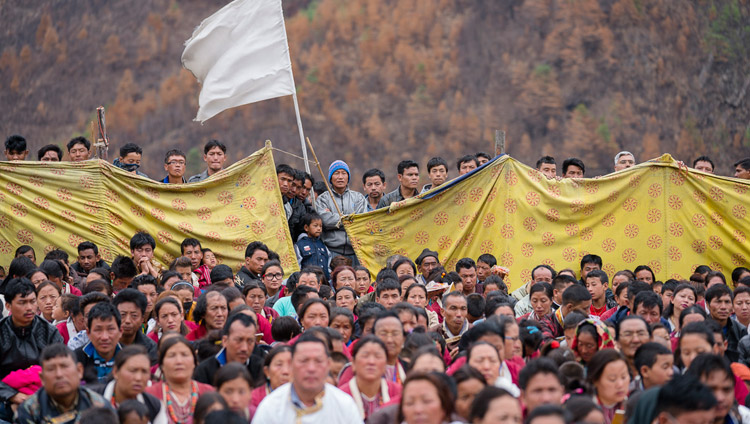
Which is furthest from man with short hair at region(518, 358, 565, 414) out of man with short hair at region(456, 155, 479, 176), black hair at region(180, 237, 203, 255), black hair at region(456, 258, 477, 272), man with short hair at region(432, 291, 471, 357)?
man with short hair at region(456, 155, 479, 176)

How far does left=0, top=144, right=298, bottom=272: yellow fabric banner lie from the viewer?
10.4 meters

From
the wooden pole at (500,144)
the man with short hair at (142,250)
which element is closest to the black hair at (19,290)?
the man with short hair at (142,250)

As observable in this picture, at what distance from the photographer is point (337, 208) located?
11.3m

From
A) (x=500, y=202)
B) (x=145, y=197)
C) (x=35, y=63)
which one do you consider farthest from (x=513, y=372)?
(x=35, y=63)

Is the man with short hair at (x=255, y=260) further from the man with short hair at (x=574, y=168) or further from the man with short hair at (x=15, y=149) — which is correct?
the man with short hair at (x=574, y=168)

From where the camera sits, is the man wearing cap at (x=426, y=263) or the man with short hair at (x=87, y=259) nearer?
the man with short hair at (x=87, y=259)

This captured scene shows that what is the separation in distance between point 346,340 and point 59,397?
8.37ft

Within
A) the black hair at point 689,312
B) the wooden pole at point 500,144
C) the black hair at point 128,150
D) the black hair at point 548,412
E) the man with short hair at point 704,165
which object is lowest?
the black hair at point 548,412

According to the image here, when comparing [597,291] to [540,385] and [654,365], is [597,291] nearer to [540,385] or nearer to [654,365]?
[654,365]

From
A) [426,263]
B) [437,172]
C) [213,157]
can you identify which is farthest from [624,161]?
[213,157]

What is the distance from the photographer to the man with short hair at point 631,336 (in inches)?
279

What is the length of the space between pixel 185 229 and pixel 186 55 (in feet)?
8.07

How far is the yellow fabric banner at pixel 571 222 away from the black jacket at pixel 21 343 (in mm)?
4344

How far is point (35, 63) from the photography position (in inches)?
1151
